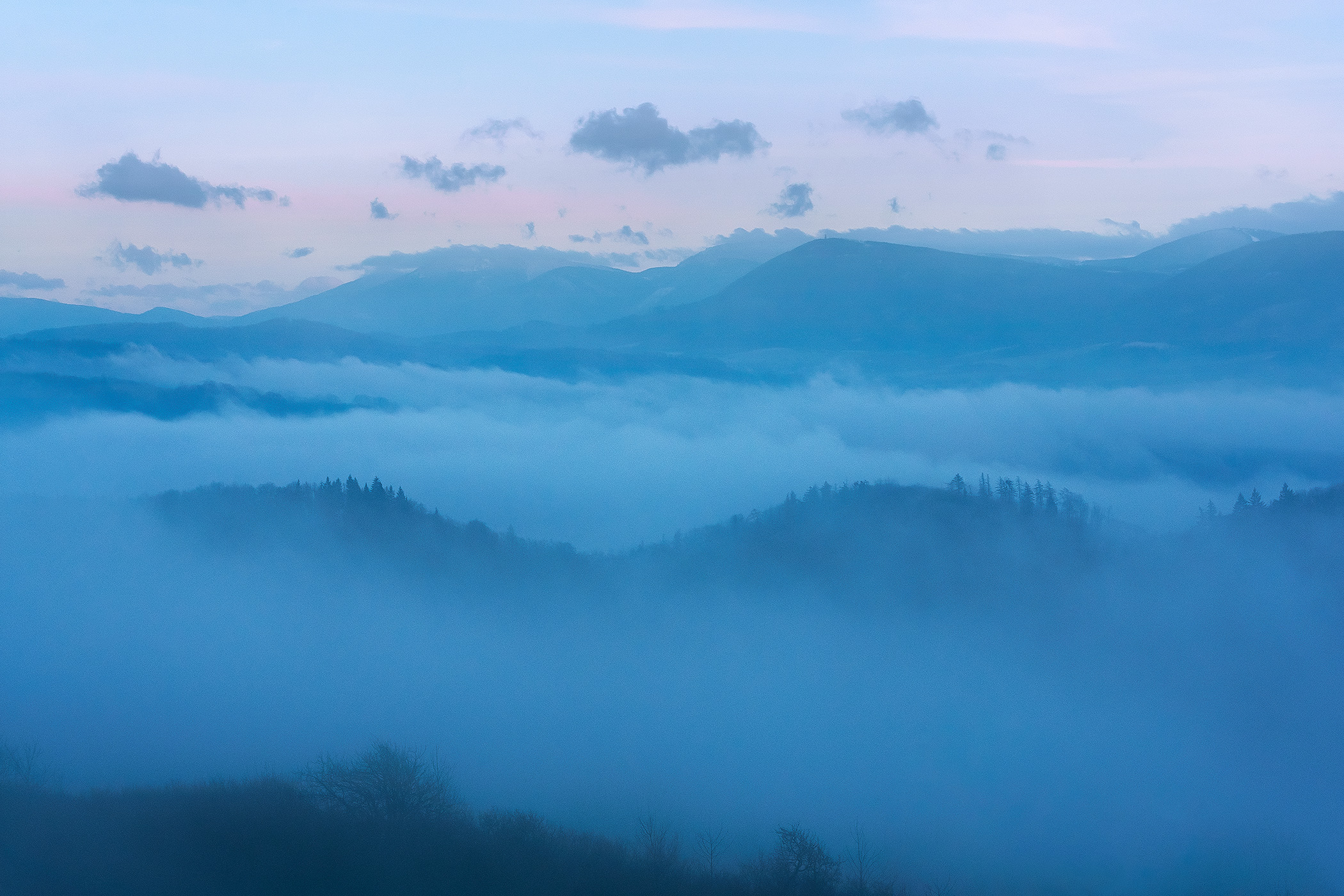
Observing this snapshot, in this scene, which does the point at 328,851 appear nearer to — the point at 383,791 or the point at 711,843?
the point at 383,791

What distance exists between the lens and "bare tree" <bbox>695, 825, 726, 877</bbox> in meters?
74.0

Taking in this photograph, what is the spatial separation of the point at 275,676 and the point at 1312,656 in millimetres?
124880

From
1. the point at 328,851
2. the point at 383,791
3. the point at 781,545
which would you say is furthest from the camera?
the point at 781,545

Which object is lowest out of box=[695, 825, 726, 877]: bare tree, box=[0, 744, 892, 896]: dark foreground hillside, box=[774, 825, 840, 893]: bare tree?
box=[695, 825, 726, 877]: bare tree

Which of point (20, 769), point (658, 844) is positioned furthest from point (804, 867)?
point (20, 769)

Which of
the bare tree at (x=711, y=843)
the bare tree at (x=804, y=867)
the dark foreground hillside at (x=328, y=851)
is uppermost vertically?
the dark foreground hillside at (x=328, y=851)

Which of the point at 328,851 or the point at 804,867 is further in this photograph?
the point at 804,867

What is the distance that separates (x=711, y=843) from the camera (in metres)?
77.5

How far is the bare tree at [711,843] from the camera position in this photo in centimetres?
7396

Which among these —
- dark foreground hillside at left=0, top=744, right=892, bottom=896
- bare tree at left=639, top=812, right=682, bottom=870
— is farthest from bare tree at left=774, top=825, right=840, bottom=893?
bare tree at left=639, top=812, right=682, bottom=870

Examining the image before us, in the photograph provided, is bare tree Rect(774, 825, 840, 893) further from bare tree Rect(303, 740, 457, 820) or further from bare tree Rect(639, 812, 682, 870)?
bare tree Rect(303, 740, 457, 820)

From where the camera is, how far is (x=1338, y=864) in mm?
91875

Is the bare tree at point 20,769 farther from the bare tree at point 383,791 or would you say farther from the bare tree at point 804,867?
the bare tree at point 804,867

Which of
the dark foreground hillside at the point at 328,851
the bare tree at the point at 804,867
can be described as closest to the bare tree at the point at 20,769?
the dark foreground hillside at the point at 328,851
